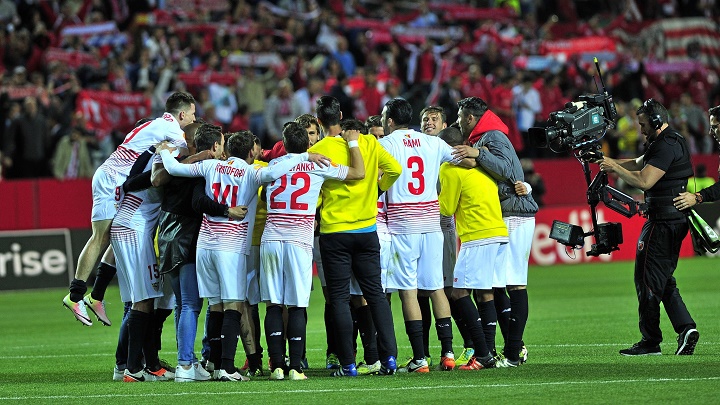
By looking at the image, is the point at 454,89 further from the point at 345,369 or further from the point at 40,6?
the point at 345,369

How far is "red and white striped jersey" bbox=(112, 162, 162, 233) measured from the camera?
11672 mm

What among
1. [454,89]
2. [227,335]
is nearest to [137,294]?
[227,335]

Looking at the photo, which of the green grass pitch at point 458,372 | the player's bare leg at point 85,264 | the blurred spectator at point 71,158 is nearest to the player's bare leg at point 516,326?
the green grass pitch at point 458,372

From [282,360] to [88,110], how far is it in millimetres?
14491

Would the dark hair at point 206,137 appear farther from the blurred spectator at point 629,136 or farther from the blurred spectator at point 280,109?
the blurred spectator at point 629,136

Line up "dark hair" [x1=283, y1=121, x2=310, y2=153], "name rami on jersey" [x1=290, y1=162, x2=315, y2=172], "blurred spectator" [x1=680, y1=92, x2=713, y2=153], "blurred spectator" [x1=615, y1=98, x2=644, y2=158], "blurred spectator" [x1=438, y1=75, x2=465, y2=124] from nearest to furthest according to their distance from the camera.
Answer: "name rami on jersey" [x1=290, y1=162, x2=315, y2=172] → "dark hair" [x1=283, y1=121, x2=310, y2=153] → "blurred spectator" [x1=438, y1=75, x2=465, y2=124] → "blurred spectator" [x1=615, y1=98, x2=644, y2=158] → "blurred spectator" [x1=680, y1=92, x2=713, y2=153]

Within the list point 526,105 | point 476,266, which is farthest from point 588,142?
point 526,105

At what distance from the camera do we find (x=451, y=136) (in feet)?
39.3

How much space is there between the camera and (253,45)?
89.7ft

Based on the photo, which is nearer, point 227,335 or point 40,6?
point 227,335

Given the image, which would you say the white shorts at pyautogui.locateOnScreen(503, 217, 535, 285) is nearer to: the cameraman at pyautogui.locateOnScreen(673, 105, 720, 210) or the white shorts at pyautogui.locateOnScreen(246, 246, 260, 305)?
the cameraman at pyautogui.locateOnScreen(673, 105, 720, 210)

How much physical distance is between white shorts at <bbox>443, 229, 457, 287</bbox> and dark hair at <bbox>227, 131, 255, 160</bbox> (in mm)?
2347

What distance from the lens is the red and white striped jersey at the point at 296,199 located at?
1075cm

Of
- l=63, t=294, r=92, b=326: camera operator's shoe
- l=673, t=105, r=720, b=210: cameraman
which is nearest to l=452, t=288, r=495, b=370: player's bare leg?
l=673, t=105, r=720, b=210: cameraman
